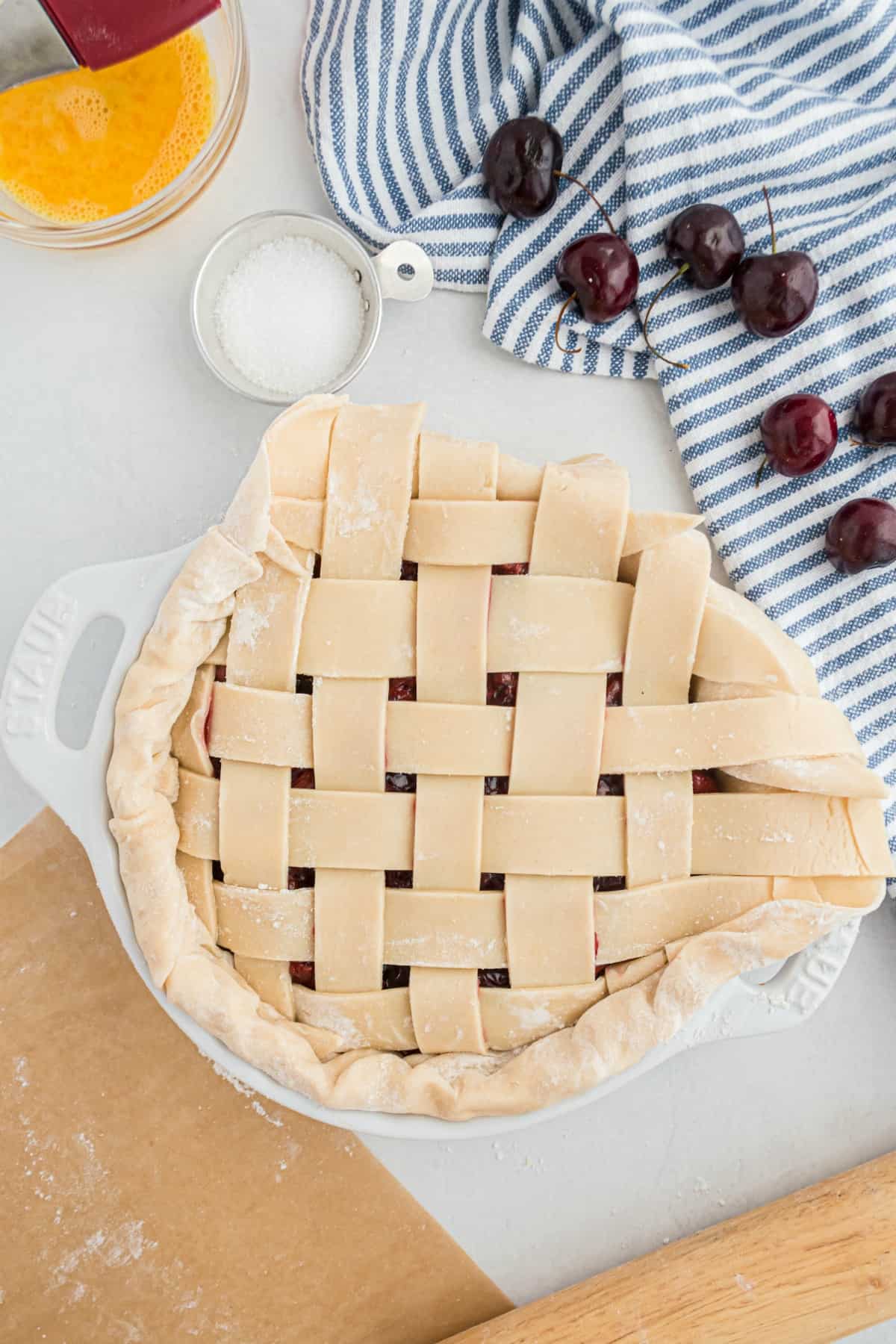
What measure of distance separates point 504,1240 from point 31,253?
1.38 meters

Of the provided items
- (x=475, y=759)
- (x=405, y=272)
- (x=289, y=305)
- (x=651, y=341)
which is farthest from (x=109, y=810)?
(x=651, y=341)

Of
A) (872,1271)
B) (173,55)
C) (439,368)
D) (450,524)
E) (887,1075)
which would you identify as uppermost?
(173,55)

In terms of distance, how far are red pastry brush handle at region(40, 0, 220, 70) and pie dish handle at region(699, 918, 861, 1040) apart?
3.82ft

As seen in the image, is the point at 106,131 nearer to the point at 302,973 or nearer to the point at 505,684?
the point at 505,684

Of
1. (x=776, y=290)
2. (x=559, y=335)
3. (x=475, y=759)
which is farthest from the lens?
(x=559, y=335)

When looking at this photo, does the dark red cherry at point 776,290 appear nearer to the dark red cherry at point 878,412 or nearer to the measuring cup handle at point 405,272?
the dark red cherry at point 878,412

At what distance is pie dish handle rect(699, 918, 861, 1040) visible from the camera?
1.13 metres

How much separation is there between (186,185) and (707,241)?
24.2 inches

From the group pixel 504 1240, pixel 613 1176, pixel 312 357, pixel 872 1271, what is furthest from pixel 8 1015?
pixel 872 1271

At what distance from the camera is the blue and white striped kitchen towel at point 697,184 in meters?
1.27

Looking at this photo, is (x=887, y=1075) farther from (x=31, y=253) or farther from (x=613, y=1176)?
(x=31, y=253)

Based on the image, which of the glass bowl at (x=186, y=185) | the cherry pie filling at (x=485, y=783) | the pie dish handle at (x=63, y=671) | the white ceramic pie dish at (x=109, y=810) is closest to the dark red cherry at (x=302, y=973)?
the cherry pie filling at (x=485, y=783)

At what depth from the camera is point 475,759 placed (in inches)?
43.6

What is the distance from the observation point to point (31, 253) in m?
1.36
